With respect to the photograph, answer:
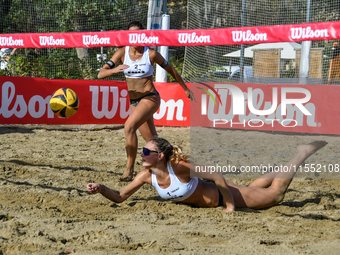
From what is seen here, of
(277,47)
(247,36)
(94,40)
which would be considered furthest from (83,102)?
(277,47)

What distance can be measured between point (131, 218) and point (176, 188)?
475mm

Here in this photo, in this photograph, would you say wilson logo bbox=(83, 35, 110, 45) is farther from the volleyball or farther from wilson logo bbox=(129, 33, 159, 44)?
the volleyball

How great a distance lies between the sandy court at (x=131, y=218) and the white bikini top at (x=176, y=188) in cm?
14

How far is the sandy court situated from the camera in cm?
268

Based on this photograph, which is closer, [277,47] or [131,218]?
[131,218]

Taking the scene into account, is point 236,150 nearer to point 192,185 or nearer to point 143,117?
point 143,117

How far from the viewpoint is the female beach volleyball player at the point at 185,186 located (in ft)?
11.2

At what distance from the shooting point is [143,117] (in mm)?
4621

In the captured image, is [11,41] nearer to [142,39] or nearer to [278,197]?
[142,39]

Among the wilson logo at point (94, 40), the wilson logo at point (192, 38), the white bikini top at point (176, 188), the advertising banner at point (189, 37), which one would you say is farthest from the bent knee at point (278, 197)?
the wilson logo at point (94, 40)

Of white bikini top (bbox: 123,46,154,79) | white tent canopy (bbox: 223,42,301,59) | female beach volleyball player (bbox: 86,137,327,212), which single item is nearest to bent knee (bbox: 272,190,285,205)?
female beach volleyball player (bbox: 86,137,327,212)

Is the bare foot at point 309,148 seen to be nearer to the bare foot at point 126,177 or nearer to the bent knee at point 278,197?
the bent knee at point 278,197

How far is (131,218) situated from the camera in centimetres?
331

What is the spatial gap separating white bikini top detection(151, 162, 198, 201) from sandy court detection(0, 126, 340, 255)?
0.46ft
